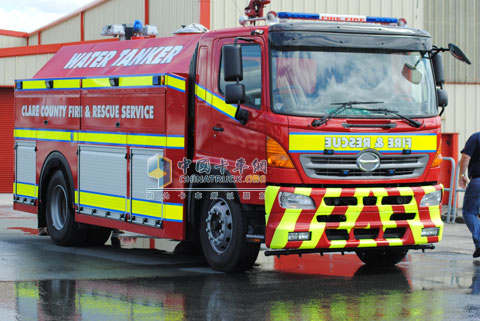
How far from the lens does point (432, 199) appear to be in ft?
35.5

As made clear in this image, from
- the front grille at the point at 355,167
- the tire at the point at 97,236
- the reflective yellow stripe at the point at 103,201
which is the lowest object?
the tire at the point at 97,236

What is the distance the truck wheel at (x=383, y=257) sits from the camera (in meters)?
11.7

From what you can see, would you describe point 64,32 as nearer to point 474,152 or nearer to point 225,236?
point 474,152

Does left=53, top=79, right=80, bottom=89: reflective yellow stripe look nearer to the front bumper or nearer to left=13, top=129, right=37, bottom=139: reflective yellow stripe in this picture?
left=13, top=129, right=37, bottom=139: reflective yellow stripe

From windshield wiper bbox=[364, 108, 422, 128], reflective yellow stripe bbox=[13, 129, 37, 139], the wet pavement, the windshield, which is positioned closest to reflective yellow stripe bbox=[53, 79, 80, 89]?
reflective yellow stripe bbox=[13, 129, 37, 139]

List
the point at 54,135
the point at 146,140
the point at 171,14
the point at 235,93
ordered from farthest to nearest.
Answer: the point at 171,14 → the point at 54,135 → the point at 146,140 → the point at 235,93

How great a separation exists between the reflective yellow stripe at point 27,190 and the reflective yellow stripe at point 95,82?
2.10 m

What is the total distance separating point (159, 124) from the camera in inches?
458

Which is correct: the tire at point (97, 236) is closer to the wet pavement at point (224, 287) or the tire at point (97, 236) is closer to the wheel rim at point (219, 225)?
the wet pavement at point (224, 287)

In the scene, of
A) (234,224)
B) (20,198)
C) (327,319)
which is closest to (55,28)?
(20,198)

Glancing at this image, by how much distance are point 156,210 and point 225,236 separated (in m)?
1.26

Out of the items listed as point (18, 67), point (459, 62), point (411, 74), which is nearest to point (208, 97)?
point (411, 74)

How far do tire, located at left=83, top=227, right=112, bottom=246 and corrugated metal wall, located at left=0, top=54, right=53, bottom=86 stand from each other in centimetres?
1191

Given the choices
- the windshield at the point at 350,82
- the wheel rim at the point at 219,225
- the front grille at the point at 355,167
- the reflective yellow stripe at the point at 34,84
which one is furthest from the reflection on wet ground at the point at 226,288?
the reflective yellow stripe at the point at 34,84
